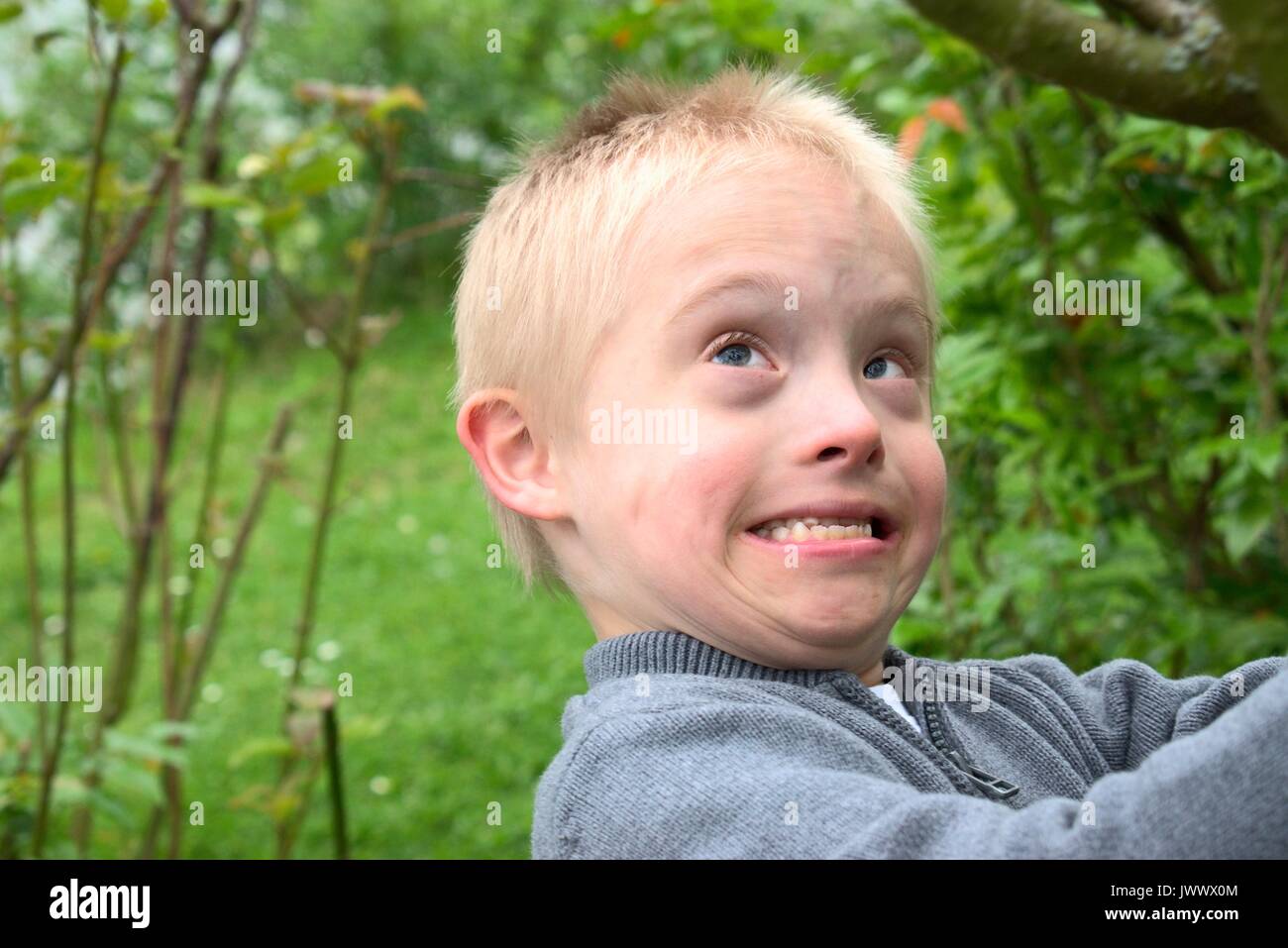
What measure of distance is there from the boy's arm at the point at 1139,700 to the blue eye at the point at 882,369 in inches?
12.3

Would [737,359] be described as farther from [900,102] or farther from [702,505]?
[900,102]

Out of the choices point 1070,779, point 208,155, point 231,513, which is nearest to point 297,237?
point 231,513

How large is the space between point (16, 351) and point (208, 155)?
452 mm

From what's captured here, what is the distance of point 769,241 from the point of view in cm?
110

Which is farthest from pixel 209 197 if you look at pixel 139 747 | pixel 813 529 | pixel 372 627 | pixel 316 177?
pixel 372 627

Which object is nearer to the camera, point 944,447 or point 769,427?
point 769,427

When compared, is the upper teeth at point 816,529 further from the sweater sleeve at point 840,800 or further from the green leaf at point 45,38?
the green leaf at point 45,38

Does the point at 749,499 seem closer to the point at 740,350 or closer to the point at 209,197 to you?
the point at 740,350

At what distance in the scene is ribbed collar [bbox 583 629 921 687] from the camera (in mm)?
1130

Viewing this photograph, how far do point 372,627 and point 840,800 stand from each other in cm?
398

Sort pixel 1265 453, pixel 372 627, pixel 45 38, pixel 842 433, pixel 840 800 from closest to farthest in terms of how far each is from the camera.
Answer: pixel 840 800 → pixel 842 433 → pixel 1265 453 → pixel 45 38 → pixel 372 627

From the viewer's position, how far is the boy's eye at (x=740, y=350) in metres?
1.09

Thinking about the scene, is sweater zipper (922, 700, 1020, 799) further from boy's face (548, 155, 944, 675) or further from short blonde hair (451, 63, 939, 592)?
short blonde hair (451, 63, 939, 592)

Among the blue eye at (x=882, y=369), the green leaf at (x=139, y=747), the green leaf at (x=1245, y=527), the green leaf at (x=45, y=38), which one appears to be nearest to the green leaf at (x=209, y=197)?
the green leaf at (x=45, y=38)
